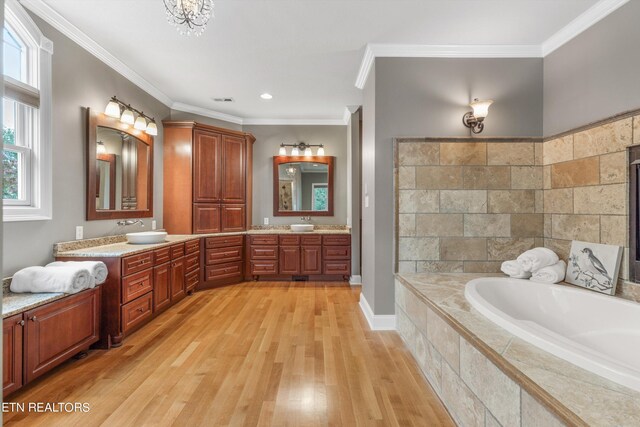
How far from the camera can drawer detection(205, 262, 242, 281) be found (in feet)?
14.8

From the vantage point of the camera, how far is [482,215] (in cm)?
303

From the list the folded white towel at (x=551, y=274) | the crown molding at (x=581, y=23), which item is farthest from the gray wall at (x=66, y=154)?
the crown molding at (x=581, y=23)

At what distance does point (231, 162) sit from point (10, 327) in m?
3.36

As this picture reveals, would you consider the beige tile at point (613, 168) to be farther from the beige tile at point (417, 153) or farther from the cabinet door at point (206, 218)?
the cabinet door at point (206, 218)

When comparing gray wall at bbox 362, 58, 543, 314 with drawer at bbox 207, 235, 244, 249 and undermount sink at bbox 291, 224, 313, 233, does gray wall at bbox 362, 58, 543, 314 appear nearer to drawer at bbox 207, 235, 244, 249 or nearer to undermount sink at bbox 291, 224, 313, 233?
undermount sink at bbox 291, 224, 313, 233

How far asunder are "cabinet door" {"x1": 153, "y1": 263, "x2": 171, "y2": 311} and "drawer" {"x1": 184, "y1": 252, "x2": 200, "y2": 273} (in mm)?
443

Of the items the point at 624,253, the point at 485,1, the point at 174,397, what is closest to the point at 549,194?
the point at 624,253

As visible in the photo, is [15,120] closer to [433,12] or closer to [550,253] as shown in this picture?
[433,12]

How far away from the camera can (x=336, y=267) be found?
4.89m

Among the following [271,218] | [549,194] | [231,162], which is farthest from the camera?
[271,218]

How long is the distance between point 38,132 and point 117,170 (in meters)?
0.95

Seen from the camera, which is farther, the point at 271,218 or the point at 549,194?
the point at 271,218

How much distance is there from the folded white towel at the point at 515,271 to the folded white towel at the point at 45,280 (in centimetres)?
336

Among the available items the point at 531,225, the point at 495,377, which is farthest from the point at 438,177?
the point at 495,377
